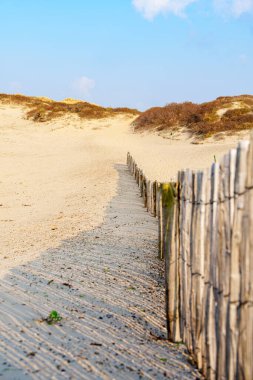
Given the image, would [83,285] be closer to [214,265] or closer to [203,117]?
[214,265]

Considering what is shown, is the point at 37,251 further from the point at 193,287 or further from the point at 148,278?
the point at 193,287

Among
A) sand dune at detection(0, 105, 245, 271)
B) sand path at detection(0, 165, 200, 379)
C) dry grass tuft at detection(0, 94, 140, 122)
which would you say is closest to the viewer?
sand path at detection(0, 165, 200, 379)

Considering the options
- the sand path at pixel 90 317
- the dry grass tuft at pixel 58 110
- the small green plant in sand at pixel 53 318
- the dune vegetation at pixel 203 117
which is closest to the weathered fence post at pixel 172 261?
the sand path at pixel 90 317

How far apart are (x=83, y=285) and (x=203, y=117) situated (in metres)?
27.9

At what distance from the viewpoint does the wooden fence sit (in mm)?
2482

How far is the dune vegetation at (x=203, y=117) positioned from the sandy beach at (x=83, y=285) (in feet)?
42.4

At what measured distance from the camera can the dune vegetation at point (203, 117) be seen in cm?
2903

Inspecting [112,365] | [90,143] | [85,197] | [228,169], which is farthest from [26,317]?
[90,143]

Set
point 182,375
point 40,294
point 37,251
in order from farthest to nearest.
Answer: point 37,251, point 40,294, point 182,375

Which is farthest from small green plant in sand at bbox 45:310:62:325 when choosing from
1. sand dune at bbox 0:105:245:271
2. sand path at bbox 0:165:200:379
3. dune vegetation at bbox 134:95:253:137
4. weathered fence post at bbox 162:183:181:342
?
dune vegetation at bbox 134:95:253:137

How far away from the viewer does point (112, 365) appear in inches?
133

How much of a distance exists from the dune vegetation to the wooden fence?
25246 mm

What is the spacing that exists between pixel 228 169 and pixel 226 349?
44.7 inches

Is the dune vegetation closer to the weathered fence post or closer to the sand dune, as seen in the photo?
the sand dune
